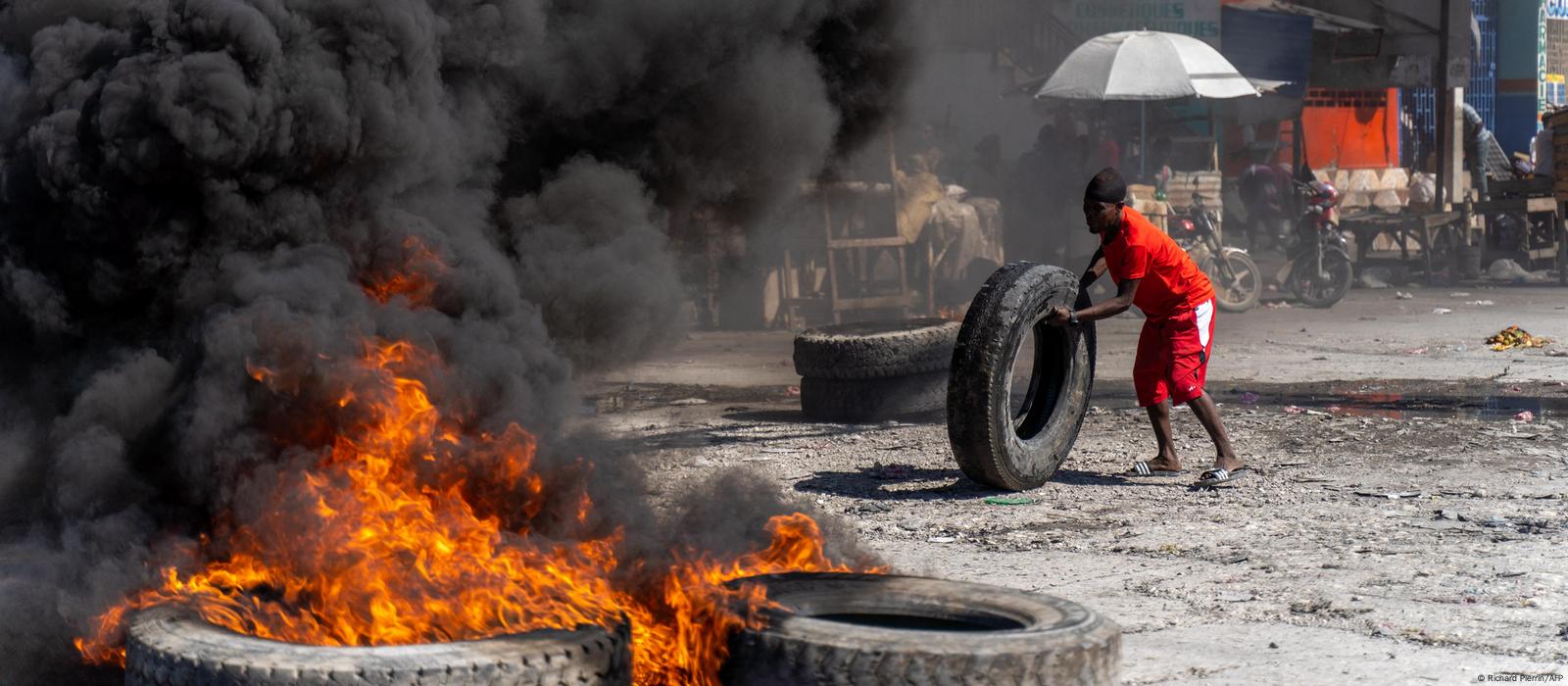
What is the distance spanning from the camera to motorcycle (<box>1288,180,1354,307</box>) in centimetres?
1750

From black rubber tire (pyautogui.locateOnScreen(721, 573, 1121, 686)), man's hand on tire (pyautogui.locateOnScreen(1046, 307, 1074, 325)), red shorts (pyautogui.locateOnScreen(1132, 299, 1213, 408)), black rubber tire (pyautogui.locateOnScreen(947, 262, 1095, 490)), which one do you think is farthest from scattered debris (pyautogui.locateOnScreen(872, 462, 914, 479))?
black rubber tire (pyautogui.locateOnScreen(721, 573, 1121, 686))

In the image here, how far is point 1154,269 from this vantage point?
7824 mm

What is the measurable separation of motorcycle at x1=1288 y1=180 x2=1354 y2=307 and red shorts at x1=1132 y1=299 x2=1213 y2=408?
1034cm

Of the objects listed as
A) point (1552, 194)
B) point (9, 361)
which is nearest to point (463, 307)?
point (9, 361)

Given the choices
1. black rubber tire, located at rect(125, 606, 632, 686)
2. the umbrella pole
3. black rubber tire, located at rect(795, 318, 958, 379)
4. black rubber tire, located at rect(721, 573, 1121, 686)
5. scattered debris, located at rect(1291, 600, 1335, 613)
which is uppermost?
the umbrella pole

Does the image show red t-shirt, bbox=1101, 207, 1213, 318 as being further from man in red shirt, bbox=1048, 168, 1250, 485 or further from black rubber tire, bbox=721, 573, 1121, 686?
black rubber tire, bbox=721, 573, 1121, 686

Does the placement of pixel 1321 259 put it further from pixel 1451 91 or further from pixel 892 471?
pixel 892 471

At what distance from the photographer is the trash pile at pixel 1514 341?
1309 cm

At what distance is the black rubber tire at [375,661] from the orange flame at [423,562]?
213 millimetres

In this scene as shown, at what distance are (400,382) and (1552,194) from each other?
18.9 metres

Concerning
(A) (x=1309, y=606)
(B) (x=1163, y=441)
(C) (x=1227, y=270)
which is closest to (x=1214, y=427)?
(B) (x=1163, y=441)

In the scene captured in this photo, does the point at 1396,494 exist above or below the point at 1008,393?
below

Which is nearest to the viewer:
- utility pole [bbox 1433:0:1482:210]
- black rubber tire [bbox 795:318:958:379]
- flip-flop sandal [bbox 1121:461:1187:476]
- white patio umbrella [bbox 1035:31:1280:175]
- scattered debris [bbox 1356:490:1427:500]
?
scattered debris [bbox 1356:490:1427:500]

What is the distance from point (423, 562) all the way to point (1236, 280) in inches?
567
